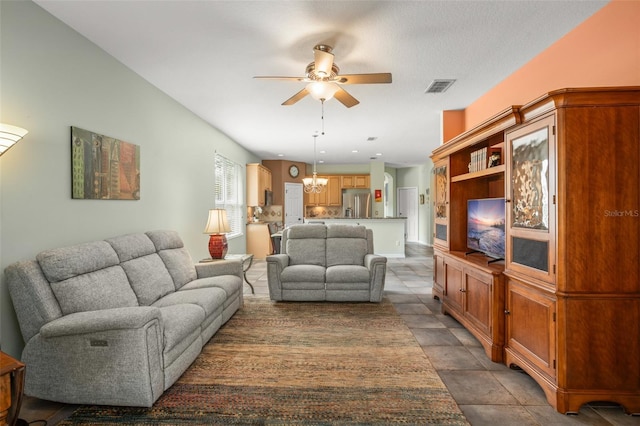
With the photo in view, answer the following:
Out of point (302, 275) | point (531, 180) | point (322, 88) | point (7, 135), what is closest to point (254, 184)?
point (302, 275)

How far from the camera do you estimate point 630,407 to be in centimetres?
189

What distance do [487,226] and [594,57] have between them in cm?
154

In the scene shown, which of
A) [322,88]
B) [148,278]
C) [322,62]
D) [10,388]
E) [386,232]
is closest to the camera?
[10,388]

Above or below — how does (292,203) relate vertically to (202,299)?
above

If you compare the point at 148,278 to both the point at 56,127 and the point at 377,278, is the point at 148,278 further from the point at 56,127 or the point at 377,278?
the point at 377,278

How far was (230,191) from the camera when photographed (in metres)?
6.64

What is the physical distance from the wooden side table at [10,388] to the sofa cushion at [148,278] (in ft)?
4.03

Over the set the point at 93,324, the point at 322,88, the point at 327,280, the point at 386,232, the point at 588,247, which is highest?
the point at 322,88

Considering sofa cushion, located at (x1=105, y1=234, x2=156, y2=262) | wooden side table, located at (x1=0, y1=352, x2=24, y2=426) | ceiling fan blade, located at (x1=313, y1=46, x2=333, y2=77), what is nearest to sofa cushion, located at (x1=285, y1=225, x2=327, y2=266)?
sofa cushion, located at (x1=105, y1=234, x2=156, y2=262)

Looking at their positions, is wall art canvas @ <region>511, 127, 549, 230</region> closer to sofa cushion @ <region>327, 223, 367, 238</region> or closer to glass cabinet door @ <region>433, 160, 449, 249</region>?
glass cabinet door @ <region>433, 160, 449, 249</region>

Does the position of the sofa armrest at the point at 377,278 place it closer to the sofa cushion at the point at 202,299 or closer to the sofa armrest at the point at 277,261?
the sofa armrest at the point at 277,261

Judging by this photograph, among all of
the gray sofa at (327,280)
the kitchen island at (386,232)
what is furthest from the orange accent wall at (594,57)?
the kitchen island at (386,232)

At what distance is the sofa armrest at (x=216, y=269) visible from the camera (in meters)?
3.60

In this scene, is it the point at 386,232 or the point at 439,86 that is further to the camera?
the point at 386,232
